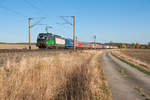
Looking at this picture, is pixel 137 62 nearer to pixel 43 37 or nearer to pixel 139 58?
pixel 43 37

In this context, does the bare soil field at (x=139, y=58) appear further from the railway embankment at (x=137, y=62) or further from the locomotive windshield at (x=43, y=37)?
the locomotive windshield at (x=43, y=37)

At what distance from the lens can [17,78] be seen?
4.79 metres

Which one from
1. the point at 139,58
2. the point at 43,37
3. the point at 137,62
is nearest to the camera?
the point at 137,62

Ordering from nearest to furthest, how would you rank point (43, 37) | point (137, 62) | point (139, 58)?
point (137, 62), point (43, 37), point (139, 58)

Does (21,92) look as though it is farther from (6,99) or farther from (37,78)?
(37,78)

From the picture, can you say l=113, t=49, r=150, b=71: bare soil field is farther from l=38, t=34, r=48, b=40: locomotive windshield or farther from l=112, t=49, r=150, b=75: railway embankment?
l=38, t=34, r=48, b=40: locomotive windshield

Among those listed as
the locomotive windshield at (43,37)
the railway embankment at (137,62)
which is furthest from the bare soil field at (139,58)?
the locomotive windshield at (43,37)

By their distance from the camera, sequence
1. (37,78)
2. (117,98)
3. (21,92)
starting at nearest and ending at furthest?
(21,92) < (37,78) < (117,98)

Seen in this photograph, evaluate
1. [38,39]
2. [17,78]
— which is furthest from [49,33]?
[17,78]

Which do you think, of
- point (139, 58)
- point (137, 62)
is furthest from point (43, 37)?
point (139, 58)

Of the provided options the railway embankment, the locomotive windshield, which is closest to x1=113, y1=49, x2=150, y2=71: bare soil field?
the railway embankment

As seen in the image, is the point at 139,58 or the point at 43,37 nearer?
the point at 43,37

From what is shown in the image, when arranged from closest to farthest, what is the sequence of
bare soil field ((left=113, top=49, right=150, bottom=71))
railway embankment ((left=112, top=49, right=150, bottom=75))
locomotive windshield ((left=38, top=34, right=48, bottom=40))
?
1. railway embankment ((left=112, top=49, right=150, bottom=75))
2. bare soil field ((left=113, top=49, right=150, bottom=71))
3. locomotive windshield ((left=38, top=34, right=48, bottom=40))

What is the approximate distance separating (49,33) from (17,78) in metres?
27.6
